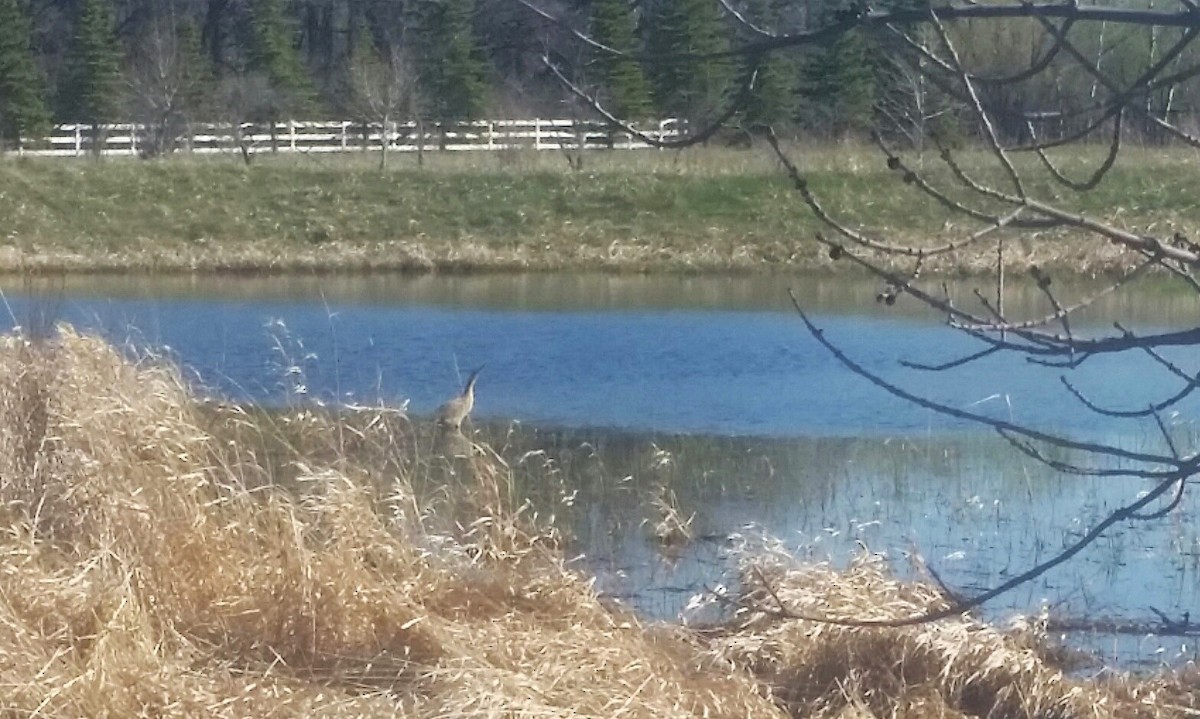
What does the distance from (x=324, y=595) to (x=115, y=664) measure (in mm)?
918

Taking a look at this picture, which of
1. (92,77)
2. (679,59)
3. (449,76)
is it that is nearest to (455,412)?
(679,59)

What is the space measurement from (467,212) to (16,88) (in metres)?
11.8

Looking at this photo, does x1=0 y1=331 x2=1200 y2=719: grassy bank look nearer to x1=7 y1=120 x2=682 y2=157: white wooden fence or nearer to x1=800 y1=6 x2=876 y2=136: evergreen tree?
x1=800 y1=6 x2=876 y2=136: evergreen tree

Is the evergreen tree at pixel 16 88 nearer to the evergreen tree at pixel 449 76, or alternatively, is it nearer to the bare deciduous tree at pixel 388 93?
the bare deciduous tree at pixel 388 93

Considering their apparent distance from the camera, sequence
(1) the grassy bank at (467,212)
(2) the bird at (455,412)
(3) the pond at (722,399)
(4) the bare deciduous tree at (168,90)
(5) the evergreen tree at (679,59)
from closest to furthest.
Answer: (5) the evergreen tree at (679,59) < (3) the pond at (722,399) < (2) the bird at (455,412) < (1) the grassy bank at (467,212) < (4) the bare deciduous tree at (168,90)

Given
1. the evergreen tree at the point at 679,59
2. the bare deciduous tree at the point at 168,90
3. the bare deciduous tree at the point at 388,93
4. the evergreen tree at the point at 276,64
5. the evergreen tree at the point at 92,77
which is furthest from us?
the evergreen tree at the point at 276,64

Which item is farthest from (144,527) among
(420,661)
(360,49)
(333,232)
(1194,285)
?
(360,49)

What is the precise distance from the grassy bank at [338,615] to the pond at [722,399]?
36.6 inches

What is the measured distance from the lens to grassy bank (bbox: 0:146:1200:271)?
26688mm

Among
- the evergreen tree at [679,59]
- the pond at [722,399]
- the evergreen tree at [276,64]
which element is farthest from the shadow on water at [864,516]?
the evergreen tree at [276,64]

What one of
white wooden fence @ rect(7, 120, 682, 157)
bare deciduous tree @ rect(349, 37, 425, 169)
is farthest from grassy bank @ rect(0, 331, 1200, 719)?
white wooden fence @ rect(7, 120, 682, 157)

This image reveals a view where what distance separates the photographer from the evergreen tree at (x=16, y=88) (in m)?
34.9

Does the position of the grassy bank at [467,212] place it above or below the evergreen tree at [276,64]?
below

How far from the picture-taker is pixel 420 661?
19.0ft
